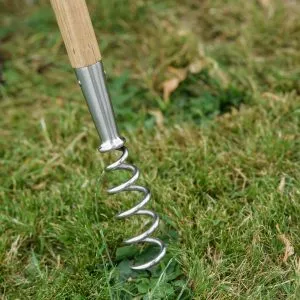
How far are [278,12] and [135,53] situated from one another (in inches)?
31.4

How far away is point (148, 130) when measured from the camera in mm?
2471

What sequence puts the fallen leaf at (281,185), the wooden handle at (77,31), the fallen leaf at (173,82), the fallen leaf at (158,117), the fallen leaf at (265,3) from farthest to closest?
the fallen leaf at (265,3)
the fallen leaf at (173,82)
the fallen leaf at (158,117)
the fallen leaf at (281,185)
the wooden handle at (77,31)

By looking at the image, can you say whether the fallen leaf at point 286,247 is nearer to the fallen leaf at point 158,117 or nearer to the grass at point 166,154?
the grass at point 166,154

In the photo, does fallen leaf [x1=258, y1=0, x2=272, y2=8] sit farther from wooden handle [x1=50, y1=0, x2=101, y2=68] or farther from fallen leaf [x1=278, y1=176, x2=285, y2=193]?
wooden handle [x1=50, y1=0, x2=101, y2=68]

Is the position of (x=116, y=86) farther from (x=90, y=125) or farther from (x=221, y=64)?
(x=221, y=64)

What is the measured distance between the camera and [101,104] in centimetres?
171

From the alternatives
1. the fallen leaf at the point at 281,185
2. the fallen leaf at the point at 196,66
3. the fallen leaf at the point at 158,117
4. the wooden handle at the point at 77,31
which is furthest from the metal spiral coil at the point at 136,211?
the fallen leaf at the point at 196,66

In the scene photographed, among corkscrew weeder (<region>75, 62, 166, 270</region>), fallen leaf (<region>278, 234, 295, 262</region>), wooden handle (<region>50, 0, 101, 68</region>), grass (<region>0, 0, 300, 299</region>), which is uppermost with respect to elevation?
wooden handle (<region>50, 0, 101, 68</region>)

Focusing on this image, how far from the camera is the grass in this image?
1.81m

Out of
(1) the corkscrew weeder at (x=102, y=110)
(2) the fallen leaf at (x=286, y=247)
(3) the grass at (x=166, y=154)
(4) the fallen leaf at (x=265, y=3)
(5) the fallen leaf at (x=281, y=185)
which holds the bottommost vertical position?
(2) the fallen leaf at (x=286, y=247)

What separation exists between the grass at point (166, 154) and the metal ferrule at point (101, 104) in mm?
329

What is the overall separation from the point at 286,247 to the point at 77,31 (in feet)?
3.06

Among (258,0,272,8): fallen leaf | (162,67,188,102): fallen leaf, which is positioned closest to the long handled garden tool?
(162,67,188,102): fallen leaf

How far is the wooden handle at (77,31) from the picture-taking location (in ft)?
5.31
